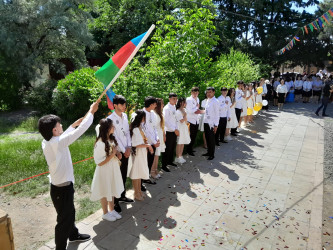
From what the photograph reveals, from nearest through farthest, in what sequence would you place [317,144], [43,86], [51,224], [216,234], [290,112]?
[216,234] → [51,224] → [317,144] → [43,86] → [290,112]

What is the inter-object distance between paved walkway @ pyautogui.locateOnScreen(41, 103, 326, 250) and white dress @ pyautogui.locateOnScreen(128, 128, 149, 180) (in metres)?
0.56

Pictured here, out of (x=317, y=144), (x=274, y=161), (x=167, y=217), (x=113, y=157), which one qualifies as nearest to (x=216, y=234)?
(x=167, y=217)

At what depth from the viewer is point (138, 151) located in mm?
4957

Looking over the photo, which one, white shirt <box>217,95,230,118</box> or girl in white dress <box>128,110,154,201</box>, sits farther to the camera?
white shirt <box>217,95,230,118</box>

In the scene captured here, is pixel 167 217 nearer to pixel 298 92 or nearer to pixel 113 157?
pixel 113 157

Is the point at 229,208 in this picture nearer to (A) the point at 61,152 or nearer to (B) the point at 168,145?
(B) the point at 168,145

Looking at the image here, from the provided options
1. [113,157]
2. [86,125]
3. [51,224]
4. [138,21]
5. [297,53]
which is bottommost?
[51,224]

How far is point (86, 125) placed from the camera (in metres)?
3.19

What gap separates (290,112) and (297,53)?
10.1 meters

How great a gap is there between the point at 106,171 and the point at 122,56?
1.91 metres

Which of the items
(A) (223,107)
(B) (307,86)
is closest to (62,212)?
(A) (223,107)

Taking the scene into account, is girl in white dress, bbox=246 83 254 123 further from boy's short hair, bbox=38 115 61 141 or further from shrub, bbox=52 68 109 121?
boy's short hair, bbox=38 115 61 141

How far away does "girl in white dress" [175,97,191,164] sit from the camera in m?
6.76

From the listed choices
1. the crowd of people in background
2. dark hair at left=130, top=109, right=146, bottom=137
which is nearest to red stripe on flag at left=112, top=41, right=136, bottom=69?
the crowd of people in background
